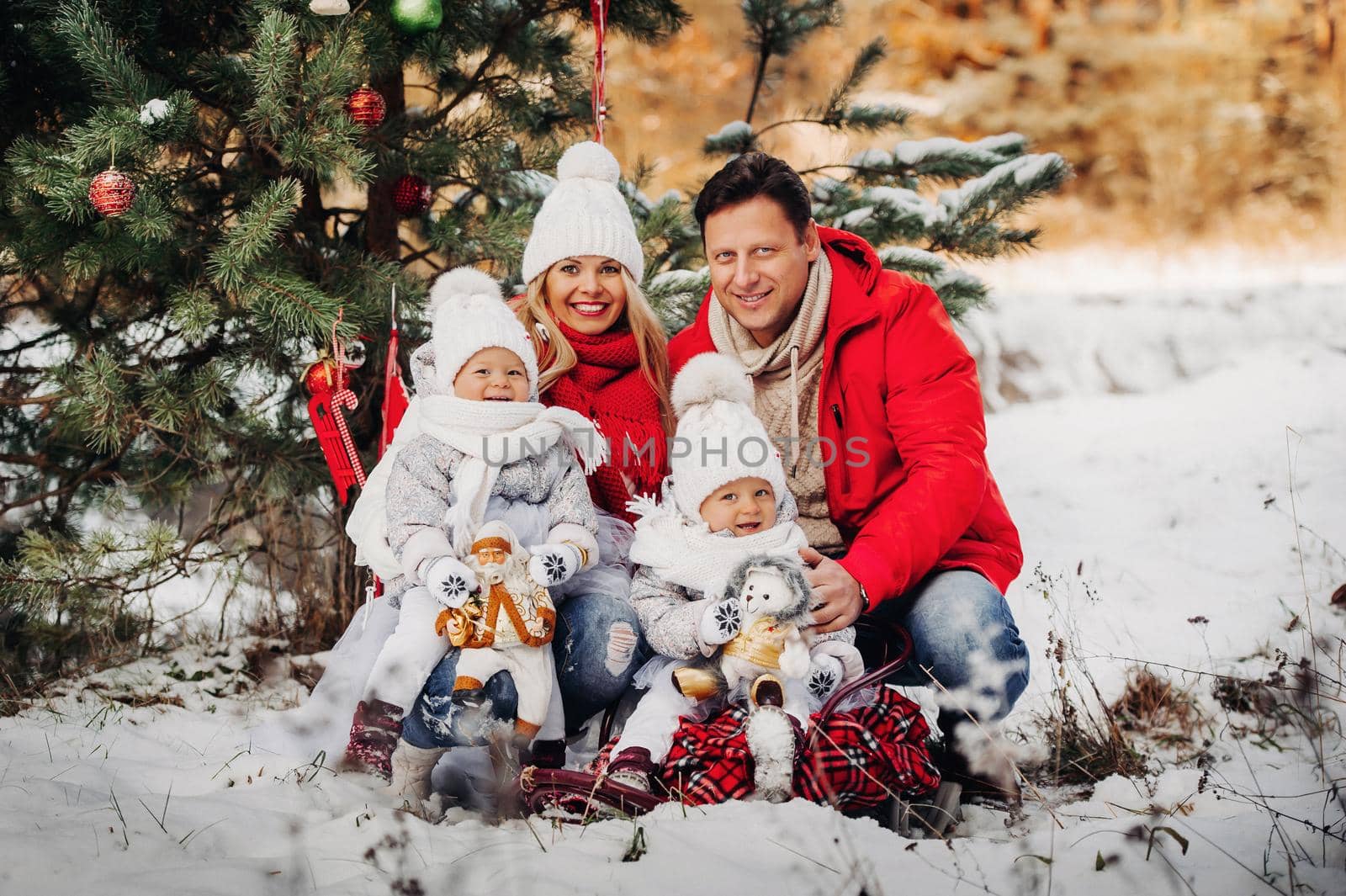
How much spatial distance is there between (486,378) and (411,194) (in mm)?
1003

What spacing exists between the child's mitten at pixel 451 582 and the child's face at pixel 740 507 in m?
0.53

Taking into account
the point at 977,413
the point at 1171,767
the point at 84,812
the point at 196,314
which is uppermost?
the point at 196,314

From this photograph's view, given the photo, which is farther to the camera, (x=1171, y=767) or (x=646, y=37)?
(x=646, y=37)

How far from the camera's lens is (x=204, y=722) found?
272 centimetres

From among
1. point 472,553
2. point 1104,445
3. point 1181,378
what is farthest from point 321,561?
point 1181,378

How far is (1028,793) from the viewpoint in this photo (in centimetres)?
222

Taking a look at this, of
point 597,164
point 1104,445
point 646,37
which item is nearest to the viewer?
point 597,164

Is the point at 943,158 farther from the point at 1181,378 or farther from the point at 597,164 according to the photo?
the point at 1181,378

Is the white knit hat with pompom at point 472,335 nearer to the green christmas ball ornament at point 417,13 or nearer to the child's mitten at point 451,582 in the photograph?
the child's mitten at point 451,582

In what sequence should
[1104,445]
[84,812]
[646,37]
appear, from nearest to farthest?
[84,812]
[646,37]
[1104,445]

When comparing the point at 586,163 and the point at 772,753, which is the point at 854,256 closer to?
the point at 586,163

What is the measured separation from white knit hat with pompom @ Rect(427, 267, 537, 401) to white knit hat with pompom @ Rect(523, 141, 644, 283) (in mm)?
272

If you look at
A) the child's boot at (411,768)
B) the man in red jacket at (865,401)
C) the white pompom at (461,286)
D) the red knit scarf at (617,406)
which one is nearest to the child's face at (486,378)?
the white pompom at (461,286)

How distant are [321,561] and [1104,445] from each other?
4.20 metres
